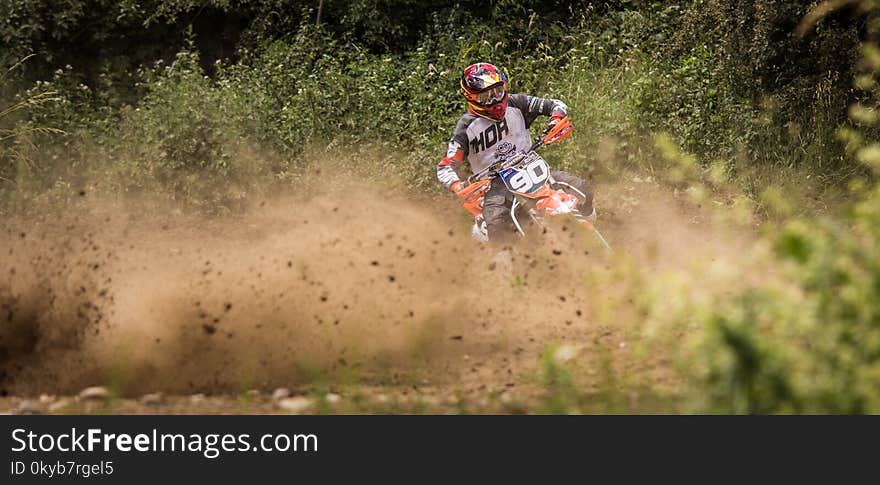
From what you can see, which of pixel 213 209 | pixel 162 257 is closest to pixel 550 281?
pixel 162 257

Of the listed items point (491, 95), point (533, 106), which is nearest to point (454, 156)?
point (491, 95)

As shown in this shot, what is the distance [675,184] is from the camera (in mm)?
14414

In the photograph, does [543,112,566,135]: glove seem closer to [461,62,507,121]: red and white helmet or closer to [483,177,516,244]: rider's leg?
[461,62,507,121]: red and white helmet

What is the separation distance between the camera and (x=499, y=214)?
9891 mm

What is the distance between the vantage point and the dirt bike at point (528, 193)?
384 inches

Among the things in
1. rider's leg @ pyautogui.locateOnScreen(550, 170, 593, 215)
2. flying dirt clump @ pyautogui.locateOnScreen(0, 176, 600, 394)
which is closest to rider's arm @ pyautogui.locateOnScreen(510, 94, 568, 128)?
Answer: rider's leg @ pyautogui.locateOnScreen(550, 170, 593, 215)

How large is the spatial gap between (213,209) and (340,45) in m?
3.98

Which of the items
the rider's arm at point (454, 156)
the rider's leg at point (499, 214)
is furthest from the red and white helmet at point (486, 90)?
the rider's leg at point (499, 214)

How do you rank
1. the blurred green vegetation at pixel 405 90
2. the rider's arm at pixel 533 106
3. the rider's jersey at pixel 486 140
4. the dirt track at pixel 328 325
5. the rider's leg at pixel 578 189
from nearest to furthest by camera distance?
the dirt track at pixel 328 325
the rider's leg at pixel 578 189
the rider's jersey at pixel 486 140
the rider's arm at pixel 533 106
the blurred green vegetation at pixel 405 90

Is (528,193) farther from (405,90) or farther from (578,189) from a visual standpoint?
(405,90)

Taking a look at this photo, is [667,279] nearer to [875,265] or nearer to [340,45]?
[875,265]

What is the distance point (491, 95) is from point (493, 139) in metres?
0.47

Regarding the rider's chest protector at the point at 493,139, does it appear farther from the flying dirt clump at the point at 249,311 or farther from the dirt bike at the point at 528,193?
the flying dirt clump at the point at 249,311

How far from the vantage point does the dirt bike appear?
976cm
